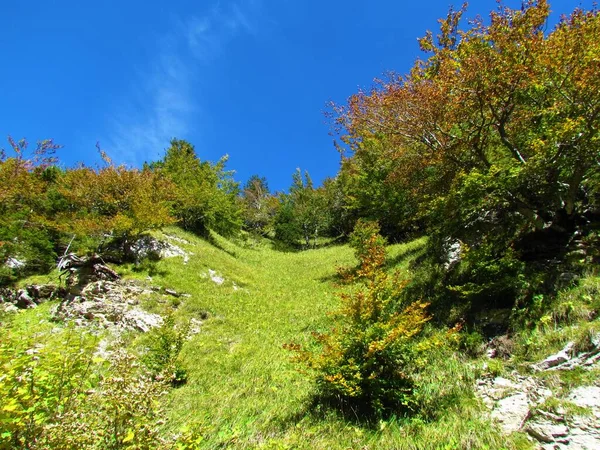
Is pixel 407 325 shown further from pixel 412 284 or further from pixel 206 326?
pixel 206 326

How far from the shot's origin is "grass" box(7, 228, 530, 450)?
14.0 ft

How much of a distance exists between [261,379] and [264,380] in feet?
0.33

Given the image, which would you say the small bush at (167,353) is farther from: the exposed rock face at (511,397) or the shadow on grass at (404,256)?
the shadow on grass at (404,256)

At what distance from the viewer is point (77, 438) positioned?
269 cm

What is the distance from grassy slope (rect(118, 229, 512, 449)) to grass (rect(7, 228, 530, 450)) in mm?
15

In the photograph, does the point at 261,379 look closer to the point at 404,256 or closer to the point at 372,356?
the point at 372,356

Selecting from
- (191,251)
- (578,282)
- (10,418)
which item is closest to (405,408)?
(578,282)

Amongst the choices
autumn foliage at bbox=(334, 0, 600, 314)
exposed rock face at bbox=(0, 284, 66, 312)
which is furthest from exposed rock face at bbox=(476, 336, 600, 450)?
exposed rock face at bbox=(0, 284, 66, 312)

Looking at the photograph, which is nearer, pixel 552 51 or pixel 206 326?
pixel 552 51

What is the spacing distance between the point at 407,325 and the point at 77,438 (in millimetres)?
3998

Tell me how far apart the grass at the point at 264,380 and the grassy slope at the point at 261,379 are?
2 centimetres

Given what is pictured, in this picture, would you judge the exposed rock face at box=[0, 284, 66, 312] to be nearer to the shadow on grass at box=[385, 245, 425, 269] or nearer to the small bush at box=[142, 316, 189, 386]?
the small bush at box=[142, 316, 189, 386]

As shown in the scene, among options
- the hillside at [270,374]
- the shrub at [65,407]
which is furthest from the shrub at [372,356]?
the shrub at [65,407]

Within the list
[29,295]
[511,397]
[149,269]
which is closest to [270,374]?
[511,397]
